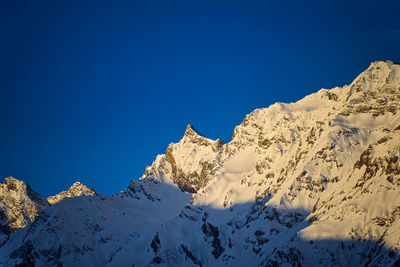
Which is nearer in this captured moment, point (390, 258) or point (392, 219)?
point (390, 258)

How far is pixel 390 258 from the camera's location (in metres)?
182

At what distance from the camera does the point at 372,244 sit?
19638 centimetres

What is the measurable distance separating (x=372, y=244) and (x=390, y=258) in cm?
1415

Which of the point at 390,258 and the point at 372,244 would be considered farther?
the point at 372,244

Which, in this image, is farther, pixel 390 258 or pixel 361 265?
pixel 361 265

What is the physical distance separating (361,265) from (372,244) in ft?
24.5

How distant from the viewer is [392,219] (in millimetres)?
197250

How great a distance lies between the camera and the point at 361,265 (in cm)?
19450

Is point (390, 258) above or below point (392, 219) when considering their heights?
below

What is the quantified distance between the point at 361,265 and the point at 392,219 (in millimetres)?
17344

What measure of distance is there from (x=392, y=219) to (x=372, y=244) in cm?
999

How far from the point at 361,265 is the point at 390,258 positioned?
549 inches
